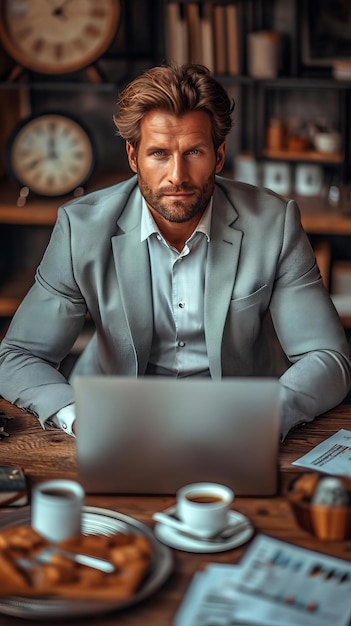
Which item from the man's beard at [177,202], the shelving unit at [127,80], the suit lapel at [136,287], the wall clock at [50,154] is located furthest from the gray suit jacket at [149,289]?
the wall clock at [50,154]

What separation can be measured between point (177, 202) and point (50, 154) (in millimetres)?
1694

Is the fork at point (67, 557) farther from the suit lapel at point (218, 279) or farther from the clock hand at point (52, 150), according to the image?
the clock hand at point (52, 150)

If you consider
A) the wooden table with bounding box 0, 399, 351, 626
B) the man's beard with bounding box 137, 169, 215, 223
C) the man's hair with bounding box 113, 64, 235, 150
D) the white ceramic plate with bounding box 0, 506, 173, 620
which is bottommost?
the wooden table with bounding box 0, 399, 351, 626

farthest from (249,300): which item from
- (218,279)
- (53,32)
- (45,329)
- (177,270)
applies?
(53,32)

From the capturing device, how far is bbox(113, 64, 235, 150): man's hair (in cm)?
221

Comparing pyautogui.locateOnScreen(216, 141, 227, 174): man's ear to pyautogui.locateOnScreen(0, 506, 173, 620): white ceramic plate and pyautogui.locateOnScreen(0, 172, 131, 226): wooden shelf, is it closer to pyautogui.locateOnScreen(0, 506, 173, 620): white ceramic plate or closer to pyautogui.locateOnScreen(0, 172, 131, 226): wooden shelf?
pyautogui.locateOnScreen(0, 506, 173, 620): white ceramic plate

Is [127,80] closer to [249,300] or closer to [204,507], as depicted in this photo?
[249,300]

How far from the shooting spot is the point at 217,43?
3756 millimetres

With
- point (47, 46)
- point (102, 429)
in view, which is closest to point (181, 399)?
point (102, 429)

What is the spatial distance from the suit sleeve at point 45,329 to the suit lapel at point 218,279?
0.31 metres

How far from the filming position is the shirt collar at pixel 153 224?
2330 millimetres

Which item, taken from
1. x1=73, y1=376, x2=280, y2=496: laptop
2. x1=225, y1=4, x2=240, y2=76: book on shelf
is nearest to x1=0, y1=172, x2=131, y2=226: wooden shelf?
x1=225, y1=4, x2=240, y2=76: book on shelf

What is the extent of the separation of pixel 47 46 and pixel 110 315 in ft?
5.75

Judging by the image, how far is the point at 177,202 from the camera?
2.23 m
